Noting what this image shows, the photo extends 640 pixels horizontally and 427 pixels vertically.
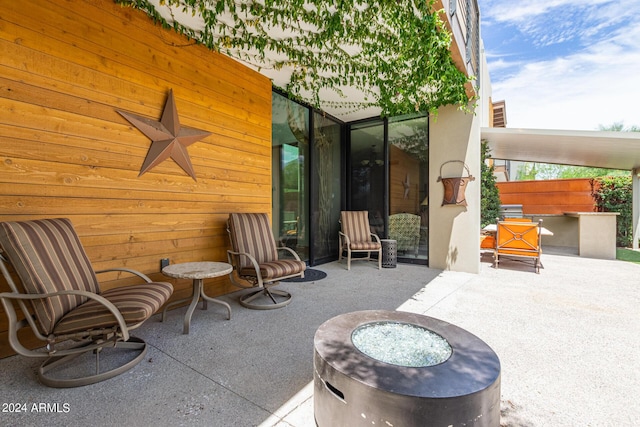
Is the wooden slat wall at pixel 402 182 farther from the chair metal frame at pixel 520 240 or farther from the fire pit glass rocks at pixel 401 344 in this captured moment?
the fire pit glass rocks at pixel 401 344

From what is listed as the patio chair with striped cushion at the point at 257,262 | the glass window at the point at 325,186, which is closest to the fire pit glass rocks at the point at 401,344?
the patio chair with striped cushion at the point at 257,262

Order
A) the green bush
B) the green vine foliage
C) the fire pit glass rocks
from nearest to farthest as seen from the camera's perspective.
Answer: the fire pit glass rocks < the green vine foliage < the green bush

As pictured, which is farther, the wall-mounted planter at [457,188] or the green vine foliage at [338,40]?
the wall-mounted planter at [457,188]

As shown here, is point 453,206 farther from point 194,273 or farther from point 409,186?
point 194,273

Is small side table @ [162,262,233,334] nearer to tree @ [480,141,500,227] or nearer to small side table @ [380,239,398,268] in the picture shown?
small side table @ [380,239,398,268]

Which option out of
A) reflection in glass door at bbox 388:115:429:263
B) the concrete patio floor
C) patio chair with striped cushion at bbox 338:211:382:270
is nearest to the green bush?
the concrete patio floor

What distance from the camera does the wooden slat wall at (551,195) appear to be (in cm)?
884

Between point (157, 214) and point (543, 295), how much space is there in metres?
4.65

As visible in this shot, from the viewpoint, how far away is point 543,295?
3.64m

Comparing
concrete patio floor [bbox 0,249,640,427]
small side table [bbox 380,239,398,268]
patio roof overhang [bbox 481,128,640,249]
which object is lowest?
concrete patio floor [bbox 0,249,640,427]

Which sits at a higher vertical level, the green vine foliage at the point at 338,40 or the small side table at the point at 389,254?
the green vine foliage at the point at 338,40

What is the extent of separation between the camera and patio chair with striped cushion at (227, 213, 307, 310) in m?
3.01

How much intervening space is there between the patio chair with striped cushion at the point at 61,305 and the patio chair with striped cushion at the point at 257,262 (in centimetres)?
103

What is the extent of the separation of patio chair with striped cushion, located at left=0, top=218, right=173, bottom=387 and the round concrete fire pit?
1.23 meters
